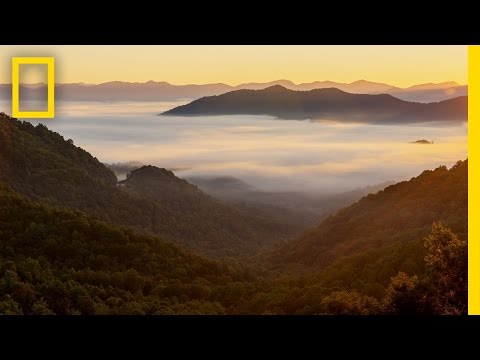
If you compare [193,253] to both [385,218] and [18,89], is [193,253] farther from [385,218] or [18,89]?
[18,89]

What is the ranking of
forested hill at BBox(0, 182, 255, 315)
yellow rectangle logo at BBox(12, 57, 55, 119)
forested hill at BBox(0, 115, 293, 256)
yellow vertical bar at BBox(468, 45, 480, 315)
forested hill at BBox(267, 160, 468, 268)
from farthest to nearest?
forested hill at BBox(0, 115, 293, 256)
forested hill at BBox(267, 160, 468, 268)
forested hill at BBox(0, 182, 255, 315)
yellow rectangle logo at BBox(12, 57, 55, 119)
yellow vertical bar at BBox(468, 45, 480, 315)

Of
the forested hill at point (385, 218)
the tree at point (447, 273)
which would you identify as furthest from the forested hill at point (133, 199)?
the tree at point (447, 273)

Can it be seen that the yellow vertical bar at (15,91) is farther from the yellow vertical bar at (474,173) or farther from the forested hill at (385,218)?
the forested hill at (385,218)

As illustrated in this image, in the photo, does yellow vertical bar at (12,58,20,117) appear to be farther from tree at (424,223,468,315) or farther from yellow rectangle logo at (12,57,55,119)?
tree at (424,223,468,315)

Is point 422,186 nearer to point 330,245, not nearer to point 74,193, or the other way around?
point 330,245

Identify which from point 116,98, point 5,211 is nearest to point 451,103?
point 116,98

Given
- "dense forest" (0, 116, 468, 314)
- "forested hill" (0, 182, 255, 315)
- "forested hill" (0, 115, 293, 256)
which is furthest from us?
"forested hill" (0, 115, 293, 256)

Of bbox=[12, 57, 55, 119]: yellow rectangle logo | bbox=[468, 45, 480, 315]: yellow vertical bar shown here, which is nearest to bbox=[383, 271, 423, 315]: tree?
bbox=[468, 45, 480, 315]: yellow vertical bar
